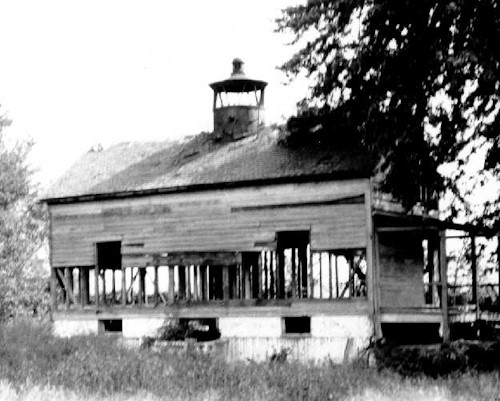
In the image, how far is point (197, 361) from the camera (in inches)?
1083

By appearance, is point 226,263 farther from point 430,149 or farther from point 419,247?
point 430,149

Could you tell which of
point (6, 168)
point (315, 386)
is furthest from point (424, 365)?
point (6, 168)

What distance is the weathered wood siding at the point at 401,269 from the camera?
31031 mm

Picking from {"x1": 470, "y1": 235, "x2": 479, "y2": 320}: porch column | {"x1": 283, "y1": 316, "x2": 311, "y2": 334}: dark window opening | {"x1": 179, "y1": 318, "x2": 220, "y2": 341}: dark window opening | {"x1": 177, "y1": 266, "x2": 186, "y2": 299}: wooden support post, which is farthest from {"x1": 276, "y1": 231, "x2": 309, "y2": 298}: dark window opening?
{"x1": 470, "y1": 235, "x2": 479, "y2": 320}: porch column

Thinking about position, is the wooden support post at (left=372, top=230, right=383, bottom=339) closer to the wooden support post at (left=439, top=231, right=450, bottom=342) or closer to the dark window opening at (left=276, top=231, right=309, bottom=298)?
the wooden support post at (left=439, top=231, right=450, bottom=342)

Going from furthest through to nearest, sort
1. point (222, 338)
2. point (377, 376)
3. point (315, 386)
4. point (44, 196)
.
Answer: point (44, 196), point (222, 338), point (377, 376), point (315, 386)

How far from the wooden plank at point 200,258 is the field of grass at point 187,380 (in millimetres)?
4114

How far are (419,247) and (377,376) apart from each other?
371 inches

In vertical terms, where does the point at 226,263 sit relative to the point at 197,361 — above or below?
above

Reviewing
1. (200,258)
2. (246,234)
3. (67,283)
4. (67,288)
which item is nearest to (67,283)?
(67,283)

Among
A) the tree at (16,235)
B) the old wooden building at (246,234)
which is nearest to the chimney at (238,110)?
the old wooden building at (246,234)

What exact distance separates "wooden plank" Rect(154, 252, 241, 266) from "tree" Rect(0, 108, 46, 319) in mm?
18308

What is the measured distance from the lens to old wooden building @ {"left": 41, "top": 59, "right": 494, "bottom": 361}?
29.7 metres

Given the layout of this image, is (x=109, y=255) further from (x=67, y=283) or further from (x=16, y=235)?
(x=16, y=235)
